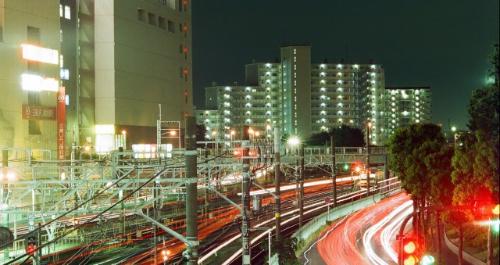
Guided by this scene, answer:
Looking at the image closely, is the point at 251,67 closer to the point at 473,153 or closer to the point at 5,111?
the point at 5,111

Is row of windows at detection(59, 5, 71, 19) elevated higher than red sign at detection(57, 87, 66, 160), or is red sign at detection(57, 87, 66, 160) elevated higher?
row of windows at detection(59, 5, 71, 19)

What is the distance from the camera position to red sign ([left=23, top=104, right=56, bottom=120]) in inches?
1624

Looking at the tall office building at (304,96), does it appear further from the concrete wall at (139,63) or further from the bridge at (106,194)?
the bridge at (106,194)

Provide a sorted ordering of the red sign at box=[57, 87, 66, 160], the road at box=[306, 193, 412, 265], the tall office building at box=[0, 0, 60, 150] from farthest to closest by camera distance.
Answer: the red sign at box=[57, 87, 66, 160] < the tall office building at box=[0, 0, 60, 150] < the road at box=[306, 193, 412, 265]

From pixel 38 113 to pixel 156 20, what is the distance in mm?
25524

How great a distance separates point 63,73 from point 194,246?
50.5m

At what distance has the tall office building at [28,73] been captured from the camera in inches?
1590

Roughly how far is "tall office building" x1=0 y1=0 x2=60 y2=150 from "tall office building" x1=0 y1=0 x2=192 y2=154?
7 centimetres

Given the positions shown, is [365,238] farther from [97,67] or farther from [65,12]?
[65,12]

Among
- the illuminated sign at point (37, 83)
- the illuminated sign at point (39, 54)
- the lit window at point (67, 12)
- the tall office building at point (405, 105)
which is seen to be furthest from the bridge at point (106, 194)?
the tall office building at point (405, 105)

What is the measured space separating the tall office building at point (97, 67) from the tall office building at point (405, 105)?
73.2 metres

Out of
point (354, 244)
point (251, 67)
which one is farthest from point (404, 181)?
point (251, 67)

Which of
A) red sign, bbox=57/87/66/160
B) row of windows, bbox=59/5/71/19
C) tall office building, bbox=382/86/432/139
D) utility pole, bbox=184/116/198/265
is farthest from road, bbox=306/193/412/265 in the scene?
tall office building, bbox=382/86/432/139

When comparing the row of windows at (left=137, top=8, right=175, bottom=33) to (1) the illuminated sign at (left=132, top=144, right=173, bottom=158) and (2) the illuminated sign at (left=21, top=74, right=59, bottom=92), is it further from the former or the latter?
(2) the illuminated sign at (left=21, top=74, right=59, bottom=92)
